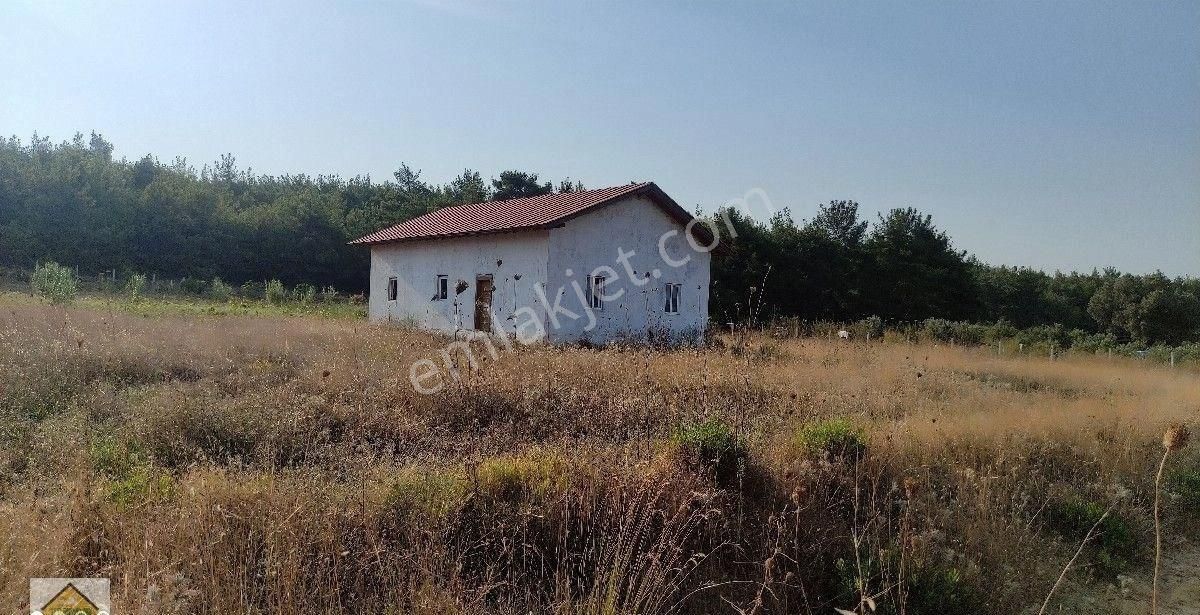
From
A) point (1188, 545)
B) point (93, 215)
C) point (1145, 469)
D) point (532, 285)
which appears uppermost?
point (93, 215)

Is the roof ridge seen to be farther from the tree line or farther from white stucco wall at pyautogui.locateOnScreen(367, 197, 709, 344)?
the tree line

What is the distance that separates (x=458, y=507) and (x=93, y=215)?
43825 mm

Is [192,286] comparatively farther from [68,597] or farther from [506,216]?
[68,597]

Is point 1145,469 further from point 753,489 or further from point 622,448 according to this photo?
point 622,448

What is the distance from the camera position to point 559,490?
4.56 meters

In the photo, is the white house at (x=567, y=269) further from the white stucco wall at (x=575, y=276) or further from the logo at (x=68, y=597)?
the logo at (x=68, y=597)

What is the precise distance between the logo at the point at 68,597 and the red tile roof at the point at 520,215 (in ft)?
41.4

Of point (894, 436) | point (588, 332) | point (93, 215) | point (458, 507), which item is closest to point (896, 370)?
point (894, 436)

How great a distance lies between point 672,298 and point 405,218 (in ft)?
89.5

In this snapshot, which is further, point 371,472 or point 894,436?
point 894,436

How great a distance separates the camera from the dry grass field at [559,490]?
11.8 feet

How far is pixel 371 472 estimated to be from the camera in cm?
483

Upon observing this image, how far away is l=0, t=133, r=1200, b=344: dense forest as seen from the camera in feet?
105

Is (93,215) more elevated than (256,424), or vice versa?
(93,215)
